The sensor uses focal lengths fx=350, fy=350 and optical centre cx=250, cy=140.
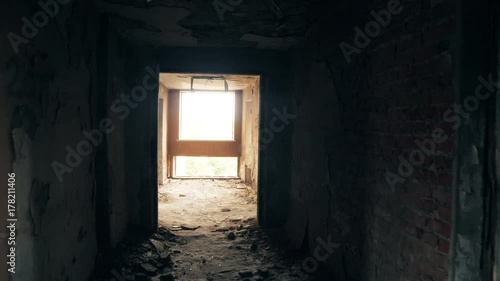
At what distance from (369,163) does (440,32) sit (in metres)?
0.89

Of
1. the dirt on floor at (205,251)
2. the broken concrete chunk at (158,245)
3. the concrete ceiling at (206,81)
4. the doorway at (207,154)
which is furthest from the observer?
the concrete ceiling at (206,81)

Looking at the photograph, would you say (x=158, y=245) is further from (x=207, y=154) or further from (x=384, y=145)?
(x=207, y=154)

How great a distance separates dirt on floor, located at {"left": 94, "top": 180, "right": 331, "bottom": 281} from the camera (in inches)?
115

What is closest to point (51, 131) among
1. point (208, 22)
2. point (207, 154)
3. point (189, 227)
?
point (208, 22)

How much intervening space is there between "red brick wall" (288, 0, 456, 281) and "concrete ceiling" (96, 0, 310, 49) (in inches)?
15.0

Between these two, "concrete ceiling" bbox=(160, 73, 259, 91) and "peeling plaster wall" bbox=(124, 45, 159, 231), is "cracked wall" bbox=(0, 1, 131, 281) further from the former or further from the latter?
"concrete ceiling" bbox=(160, 73, 259, 91)

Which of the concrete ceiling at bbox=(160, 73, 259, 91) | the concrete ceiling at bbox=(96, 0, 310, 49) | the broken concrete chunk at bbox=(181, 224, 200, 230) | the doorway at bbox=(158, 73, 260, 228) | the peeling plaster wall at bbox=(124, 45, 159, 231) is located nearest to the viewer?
the concrete ceiling at bbox=(96, 0, 310, 49)

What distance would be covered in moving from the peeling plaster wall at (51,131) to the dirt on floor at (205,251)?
50 centimetres

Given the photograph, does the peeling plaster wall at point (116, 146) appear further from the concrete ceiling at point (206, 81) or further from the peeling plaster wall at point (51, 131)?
the concrete ceiling at point (206, 81)

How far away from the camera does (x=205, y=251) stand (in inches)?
139

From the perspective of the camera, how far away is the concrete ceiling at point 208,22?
2.53 metres

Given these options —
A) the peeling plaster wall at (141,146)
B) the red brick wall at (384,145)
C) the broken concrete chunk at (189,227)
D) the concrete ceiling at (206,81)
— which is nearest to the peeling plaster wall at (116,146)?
the peeling plaster wall at (141,146)

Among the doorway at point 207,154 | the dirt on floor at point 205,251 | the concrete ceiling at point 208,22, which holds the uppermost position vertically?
the concrete ceiling at point 208,22

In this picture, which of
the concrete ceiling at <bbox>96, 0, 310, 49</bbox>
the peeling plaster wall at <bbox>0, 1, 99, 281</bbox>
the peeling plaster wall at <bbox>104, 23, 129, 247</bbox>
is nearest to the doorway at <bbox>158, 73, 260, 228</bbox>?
the peeling plaster wall at <bbox>104, 23, 129, 247</bbox>
